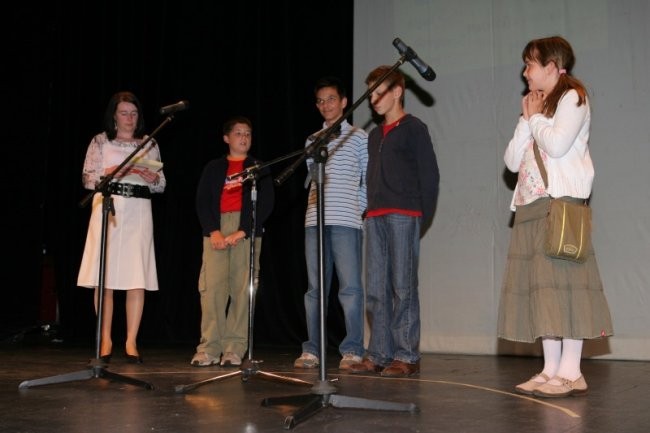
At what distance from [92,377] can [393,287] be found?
4.59 ft

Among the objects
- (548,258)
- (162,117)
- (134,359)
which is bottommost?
(134,359)

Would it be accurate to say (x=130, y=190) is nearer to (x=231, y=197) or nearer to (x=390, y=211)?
(x=231, y=197)

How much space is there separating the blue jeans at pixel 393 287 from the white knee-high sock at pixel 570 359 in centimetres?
81

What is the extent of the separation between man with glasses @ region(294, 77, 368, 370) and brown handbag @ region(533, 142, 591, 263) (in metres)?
1.38

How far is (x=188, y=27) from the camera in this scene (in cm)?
581

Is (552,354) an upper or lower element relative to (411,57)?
lower

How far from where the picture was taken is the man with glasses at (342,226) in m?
3.77

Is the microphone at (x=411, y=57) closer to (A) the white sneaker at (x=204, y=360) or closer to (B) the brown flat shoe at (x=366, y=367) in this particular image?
(B) the brown flat shoe at (x=366, y=367)

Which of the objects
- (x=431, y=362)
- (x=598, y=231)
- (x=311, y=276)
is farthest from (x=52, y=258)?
(x=598, y=231)

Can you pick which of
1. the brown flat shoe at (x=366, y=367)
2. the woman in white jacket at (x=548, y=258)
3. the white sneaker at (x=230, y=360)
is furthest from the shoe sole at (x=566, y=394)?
the white sneaker at (x=230, y=360)

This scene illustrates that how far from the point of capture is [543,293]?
2.60 meters

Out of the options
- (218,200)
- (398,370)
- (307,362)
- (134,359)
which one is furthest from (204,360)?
(398,370)

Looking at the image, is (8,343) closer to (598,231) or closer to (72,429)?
(72,429)

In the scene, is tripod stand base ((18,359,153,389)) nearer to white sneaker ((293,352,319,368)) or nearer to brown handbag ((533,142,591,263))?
white sneaker ((293,352,319,368))
